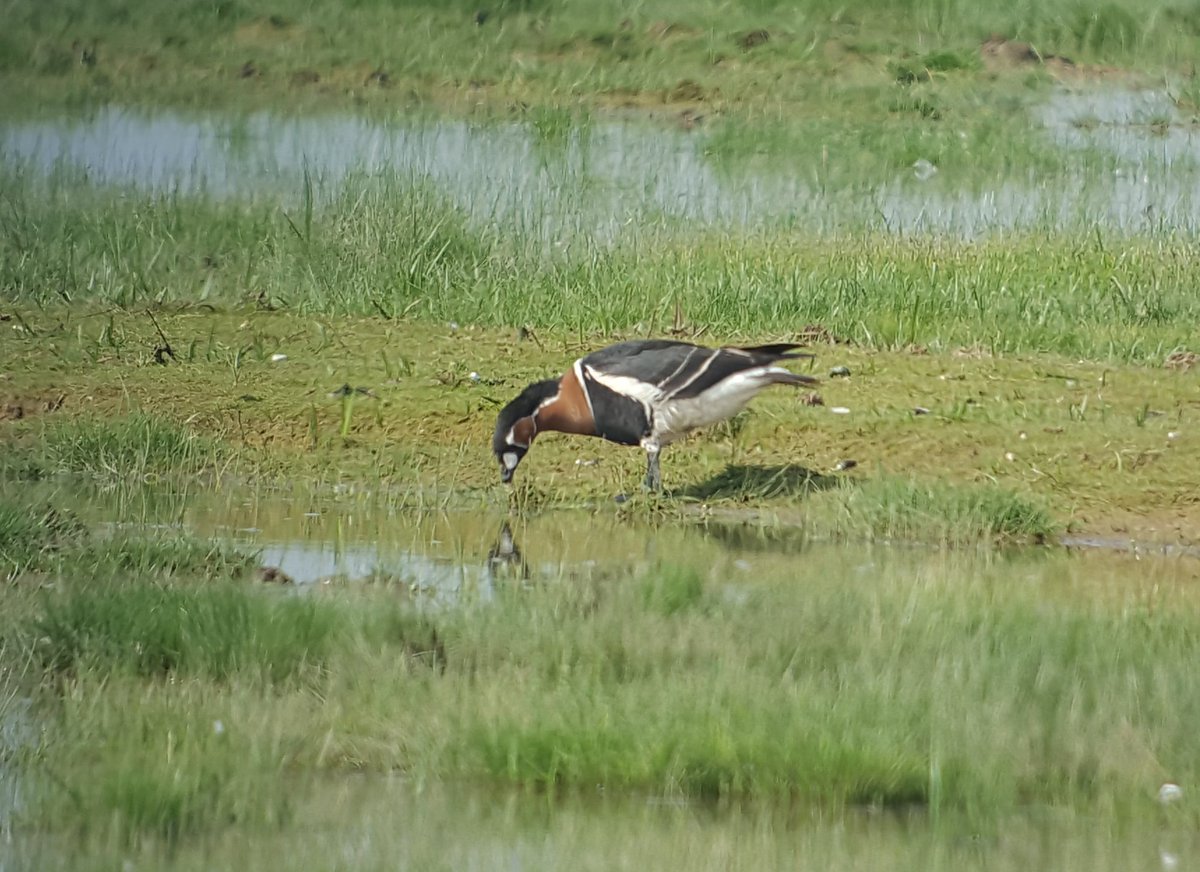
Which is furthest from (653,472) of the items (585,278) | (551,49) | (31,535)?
(551,49)

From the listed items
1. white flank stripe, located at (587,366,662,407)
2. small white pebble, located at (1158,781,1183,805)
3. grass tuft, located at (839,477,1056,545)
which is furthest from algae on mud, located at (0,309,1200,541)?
small white pebble, located at (1158,781,1183,805)

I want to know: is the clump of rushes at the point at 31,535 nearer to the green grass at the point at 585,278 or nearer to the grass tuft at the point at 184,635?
the grass tuft at the point at 184,635

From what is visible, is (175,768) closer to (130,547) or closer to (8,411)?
(130,547)

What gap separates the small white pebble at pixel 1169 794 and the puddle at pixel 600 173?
811cm

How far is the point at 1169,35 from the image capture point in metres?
20.0

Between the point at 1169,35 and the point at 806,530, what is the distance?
13.9 metres

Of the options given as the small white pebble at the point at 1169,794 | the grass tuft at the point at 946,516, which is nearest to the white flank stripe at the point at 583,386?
the grass tuft at the point at 946,516

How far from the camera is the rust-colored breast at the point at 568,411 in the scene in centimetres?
827

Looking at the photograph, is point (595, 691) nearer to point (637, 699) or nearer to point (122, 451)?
point (637, 699)

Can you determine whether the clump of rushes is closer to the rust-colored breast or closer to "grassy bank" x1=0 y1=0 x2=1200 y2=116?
the rust-colored breast

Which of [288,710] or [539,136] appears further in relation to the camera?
[539,136]

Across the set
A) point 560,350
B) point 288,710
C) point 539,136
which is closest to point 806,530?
point 560,350

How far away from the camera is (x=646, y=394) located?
8148 millimetres

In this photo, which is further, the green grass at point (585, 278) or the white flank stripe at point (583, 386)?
the green grass at point (585, 278)
